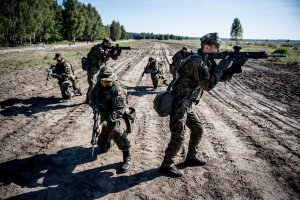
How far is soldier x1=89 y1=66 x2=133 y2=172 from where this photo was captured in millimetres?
4949

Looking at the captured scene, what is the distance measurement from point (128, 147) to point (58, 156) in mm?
1752

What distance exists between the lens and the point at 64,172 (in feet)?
16.1

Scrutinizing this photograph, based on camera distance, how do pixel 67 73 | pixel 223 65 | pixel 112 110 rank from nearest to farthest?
1. pixel 223 65
2. pixel 112 110
3. pixel 67 73

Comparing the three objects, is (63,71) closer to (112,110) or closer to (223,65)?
(112,110)

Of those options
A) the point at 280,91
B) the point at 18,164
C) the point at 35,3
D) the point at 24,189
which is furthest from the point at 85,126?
the point at 35,3

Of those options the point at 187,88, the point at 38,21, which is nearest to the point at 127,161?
the point at 187,88

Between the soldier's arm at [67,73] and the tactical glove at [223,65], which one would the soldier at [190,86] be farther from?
the soldier's arm at [67,73]

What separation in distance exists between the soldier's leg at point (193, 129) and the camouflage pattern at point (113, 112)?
133cm

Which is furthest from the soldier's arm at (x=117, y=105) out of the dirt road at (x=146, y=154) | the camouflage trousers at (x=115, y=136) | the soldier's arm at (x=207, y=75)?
the soldier's arm at (x=207, y=75)

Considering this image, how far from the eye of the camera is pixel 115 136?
4.90m

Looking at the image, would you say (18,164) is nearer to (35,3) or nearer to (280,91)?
(280,91)

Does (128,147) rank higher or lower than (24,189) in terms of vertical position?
higher

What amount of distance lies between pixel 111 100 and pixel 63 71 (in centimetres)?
572

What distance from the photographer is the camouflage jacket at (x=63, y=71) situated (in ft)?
32.4
